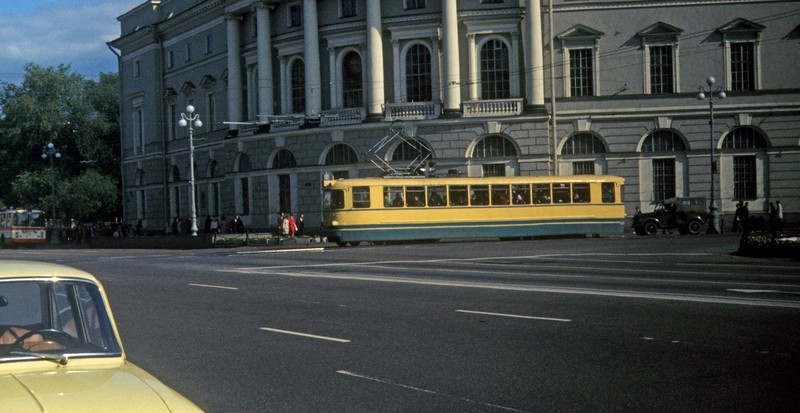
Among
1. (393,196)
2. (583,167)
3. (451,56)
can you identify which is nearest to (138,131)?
(451,56)

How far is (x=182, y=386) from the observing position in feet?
34.1

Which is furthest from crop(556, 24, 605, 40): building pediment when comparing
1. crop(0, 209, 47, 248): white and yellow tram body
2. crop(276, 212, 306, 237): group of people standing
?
crop(0, 209, 47, 248): white and yellow tram body

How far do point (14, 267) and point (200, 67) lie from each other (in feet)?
222

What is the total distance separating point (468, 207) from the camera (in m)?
47.2

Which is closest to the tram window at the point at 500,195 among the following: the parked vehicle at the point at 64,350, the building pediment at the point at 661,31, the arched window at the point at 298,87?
the building pediment at the point at 661,31

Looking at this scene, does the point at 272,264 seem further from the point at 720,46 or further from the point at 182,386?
the point at 720,46

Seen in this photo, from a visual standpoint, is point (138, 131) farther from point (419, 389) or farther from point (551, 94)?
point (419, 389)

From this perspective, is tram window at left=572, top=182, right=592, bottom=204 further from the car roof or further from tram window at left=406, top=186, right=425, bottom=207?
the car roof

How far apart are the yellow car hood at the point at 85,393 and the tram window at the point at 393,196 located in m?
40.5

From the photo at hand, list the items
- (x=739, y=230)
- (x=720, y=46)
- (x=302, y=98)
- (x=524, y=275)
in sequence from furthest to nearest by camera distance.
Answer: (x=302, y=98)
(x=720, y=46)
(x=739, y=230)
(x=524, y=275)

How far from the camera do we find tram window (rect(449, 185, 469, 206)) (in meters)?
47.0

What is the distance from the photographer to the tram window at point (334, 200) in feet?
151

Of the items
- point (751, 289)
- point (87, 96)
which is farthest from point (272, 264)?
point (87, 96)

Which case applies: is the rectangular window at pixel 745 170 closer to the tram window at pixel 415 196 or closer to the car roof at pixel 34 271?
the tram window at pixel 415 196
